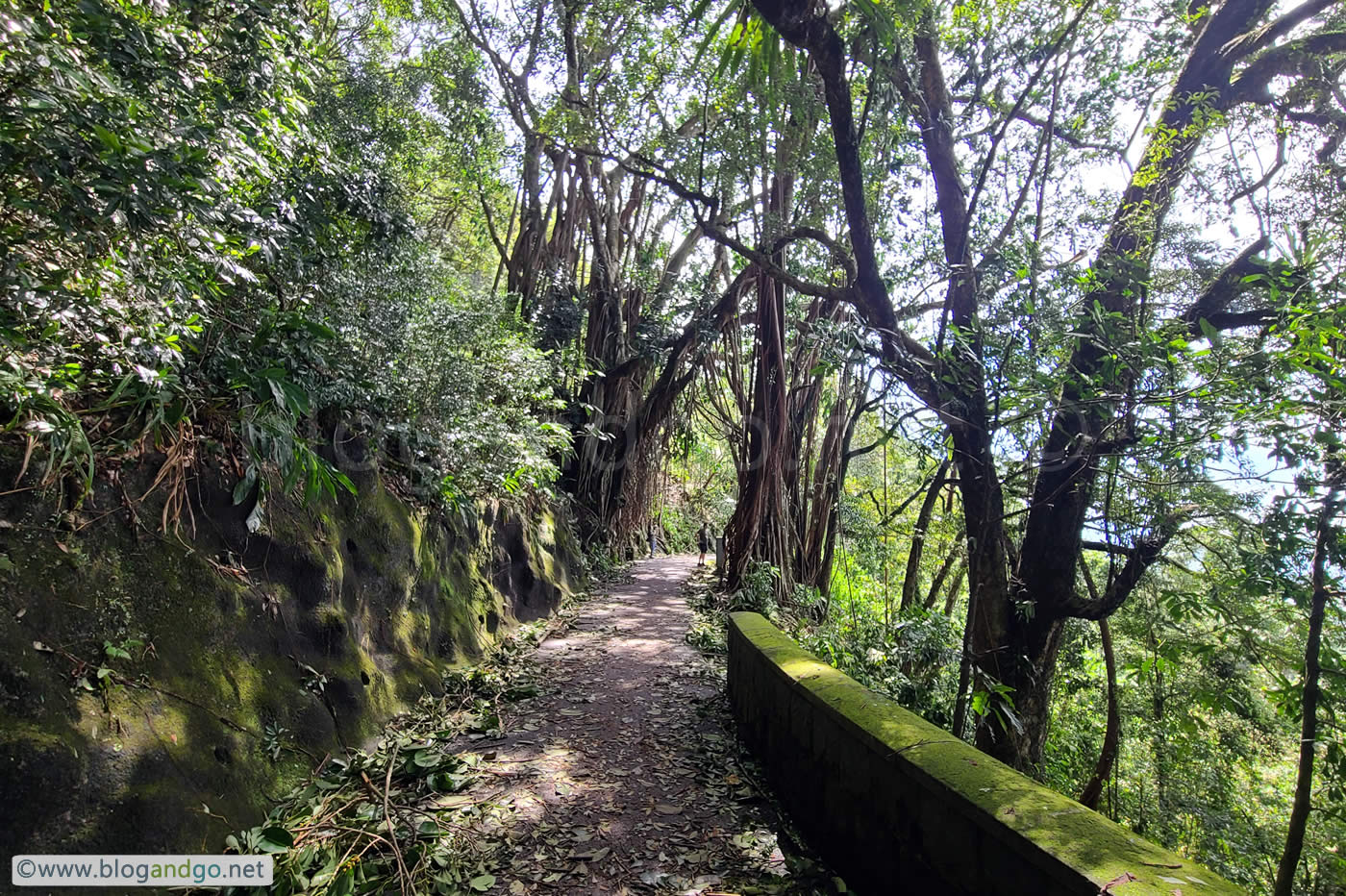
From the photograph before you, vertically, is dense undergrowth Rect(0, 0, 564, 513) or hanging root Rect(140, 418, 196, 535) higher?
dense undergrowth Rect(0, 0, 564, 513)

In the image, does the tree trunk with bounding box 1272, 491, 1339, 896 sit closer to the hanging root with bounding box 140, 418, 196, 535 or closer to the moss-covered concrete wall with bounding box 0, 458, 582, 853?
the moss-covered concrete wall with bounding box 0, 458, 582, 853

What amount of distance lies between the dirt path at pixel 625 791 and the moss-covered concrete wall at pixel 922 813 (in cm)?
26

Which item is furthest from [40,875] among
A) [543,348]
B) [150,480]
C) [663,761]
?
[543,348]

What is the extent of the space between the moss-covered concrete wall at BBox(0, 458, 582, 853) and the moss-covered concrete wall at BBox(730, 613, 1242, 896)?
82.0 inches

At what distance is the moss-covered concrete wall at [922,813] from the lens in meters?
1.49

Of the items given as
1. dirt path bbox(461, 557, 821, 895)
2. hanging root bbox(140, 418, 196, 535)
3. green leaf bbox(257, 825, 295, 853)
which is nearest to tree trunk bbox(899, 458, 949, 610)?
dirt path bbox(461, 557, 821, 895)

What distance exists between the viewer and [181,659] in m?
2.40

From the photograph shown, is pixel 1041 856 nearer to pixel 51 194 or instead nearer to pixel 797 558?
pixel 51 194

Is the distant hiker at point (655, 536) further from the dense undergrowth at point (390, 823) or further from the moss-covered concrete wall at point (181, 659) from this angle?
the dense undergrowth at point (390, 823)

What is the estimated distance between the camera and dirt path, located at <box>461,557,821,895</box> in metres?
2.43

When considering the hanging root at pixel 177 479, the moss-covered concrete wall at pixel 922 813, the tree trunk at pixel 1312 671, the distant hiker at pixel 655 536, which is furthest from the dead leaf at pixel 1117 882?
the distant hiker at pixel 655 536

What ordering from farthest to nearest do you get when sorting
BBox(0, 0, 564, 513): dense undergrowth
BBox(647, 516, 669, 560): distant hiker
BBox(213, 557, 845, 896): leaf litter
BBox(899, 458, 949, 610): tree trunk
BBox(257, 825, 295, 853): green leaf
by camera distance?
BBox(647, 516, 669, 560): distant hiker < BBox(899, 458, 949, 610): tree trunk < BBox(213, 557, 845, 896): leaf litter < BBox(257, 825, 295, 853): green leaf < BBox(0, 0, 564, 513): dense undergrowth

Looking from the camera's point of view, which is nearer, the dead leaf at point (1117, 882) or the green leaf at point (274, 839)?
the dead leaf at point (1117, 882)

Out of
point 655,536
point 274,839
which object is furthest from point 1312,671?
point 655,536
